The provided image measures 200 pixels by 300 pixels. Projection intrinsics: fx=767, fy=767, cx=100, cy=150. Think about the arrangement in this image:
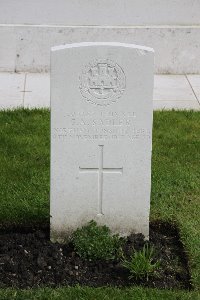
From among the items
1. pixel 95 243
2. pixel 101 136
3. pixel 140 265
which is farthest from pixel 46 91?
pixel 140 265

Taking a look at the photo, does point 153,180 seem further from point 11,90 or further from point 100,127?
point 11,90

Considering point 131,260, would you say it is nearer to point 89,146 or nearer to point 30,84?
point 89,146

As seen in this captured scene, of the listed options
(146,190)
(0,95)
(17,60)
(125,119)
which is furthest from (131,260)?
(17,60)

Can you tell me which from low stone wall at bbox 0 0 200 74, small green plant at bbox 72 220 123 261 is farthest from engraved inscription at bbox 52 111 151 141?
low stone wall at bbox 0 0 200 74

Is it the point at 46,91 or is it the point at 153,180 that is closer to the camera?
the point at 153,180

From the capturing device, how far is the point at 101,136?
17.1ft

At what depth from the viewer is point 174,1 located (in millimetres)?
9625

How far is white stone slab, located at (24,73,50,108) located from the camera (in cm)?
849

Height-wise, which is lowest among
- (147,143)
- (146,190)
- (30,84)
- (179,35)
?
(146,190)

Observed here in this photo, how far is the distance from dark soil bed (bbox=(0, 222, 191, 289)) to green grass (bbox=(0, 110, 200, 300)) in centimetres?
11

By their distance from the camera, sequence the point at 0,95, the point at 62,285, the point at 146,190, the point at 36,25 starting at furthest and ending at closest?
1. the point at 36,25
2. the point at 0,95
3. the point at 146,190
4. the point at 62,285

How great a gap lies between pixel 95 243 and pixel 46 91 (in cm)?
394

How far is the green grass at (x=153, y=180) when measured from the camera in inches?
193

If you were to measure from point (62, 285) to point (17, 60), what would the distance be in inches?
197
